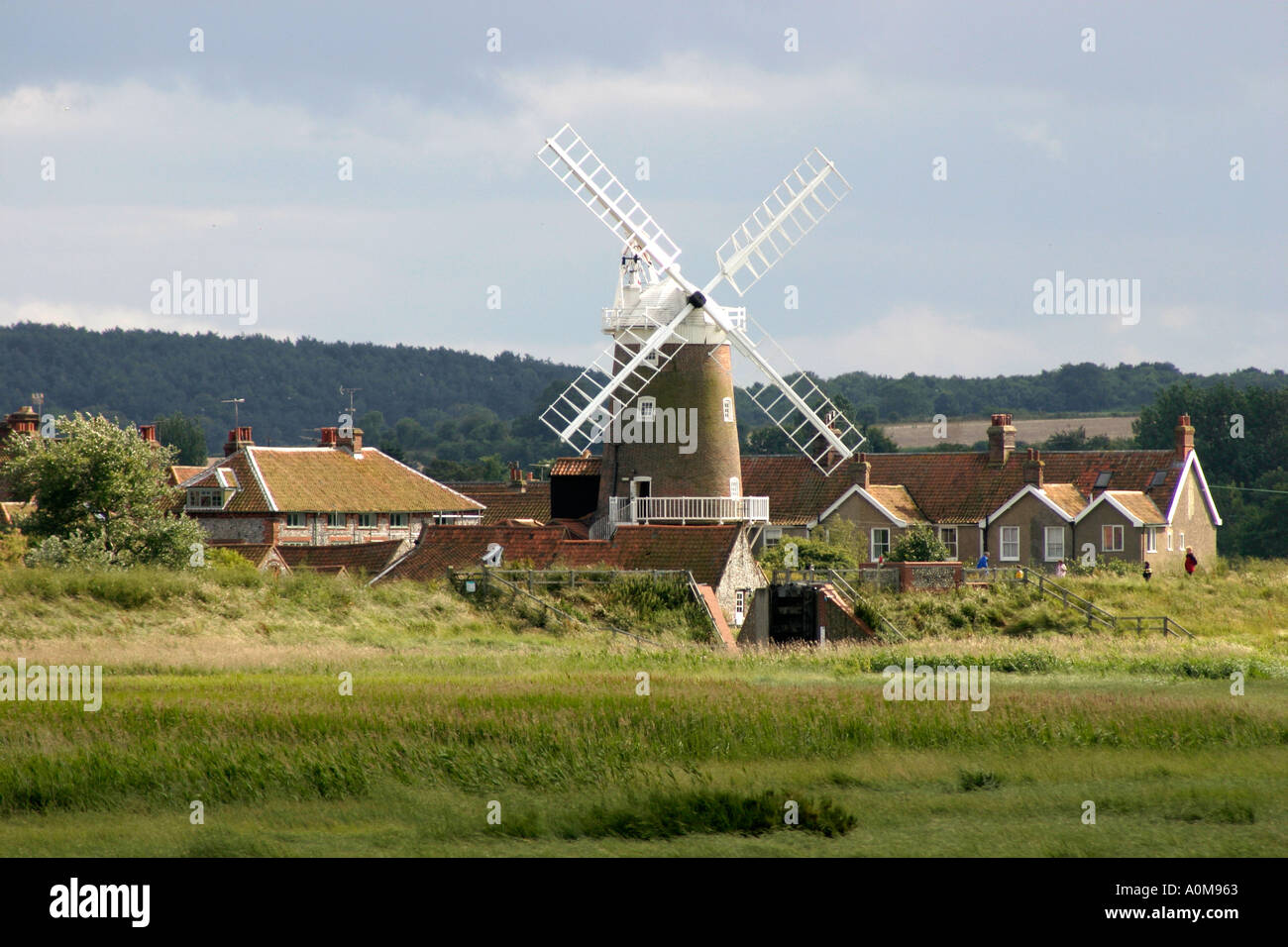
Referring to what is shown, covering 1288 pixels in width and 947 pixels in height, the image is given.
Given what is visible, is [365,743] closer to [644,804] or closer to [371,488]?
[644,804]

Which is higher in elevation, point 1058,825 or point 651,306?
point 651,306

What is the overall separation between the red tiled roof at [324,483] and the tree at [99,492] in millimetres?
14341

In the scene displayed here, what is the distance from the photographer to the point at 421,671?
31469mm

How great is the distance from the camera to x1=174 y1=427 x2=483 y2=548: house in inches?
2813

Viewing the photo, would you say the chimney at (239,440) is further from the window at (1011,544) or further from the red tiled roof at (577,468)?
the window at (1011,544)

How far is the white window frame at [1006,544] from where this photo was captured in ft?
216

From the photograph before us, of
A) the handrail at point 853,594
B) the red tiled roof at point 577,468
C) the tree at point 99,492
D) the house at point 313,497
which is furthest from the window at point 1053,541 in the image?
the tree at point 99,492

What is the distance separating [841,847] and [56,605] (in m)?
25.6

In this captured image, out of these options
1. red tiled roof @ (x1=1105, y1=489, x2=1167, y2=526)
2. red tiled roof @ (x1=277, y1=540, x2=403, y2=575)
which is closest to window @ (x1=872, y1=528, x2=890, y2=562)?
red tiled roof @ (x1=1105, y1=489, x2=1167, y2=526)

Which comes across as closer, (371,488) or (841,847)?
(841,847)

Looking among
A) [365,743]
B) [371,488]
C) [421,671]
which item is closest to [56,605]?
[421,671]

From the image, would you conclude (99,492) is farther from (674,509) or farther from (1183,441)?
(1183,441)

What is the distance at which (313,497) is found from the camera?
73375 millimetres

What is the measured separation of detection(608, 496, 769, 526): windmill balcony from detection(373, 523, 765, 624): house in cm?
205
